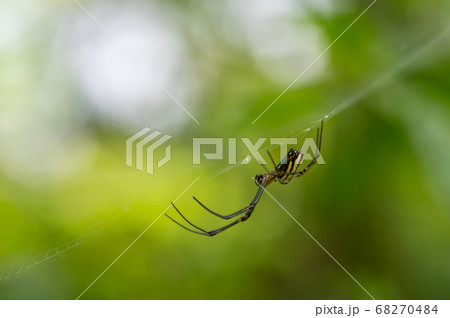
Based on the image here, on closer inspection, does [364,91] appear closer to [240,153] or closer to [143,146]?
[240,153]

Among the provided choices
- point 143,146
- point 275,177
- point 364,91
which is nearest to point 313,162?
point 275,177

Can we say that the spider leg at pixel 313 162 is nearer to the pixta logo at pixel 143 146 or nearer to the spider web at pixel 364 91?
the spider web at pixel 364 91

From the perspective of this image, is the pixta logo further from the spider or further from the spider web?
the spider web

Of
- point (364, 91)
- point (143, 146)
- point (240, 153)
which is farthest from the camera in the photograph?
point (143, 146)

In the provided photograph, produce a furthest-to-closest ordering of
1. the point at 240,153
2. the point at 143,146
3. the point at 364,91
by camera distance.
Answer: the point at 143,146 < the point at 240,153 < the point at 364,91

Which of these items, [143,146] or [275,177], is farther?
[143,146]

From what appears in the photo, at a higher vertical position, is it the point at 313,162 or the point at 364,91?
the point at 364,91
